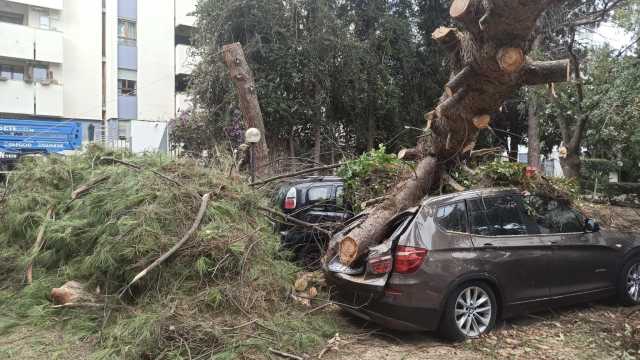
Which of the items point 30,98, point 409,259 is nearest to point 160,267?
point 409,259

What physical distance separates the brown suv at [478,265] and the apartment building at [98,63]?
21.5 metres

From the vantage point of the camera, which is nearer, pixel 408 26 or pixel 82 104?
pixel 408 26

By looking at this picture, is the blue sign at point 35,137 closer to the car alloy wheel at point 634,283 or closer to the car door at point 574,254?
the car door at point 574,254

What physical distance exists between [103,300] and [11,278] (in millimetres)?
2010

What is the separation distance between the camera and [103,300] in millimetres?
5008

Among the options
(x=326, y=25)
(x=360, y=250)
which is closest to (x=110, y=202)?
(x=360, y=250)

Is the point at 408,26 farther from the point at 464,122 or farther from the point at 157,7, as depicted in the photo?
the point at 157,7

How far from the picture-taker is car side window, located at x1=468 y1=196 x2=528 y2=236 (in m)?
5.10

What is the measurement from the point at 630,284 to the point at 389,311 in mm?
3481

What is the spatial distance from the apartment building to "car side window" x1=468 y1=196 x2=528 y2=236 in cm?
2153

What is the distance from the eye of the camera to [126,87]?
29.1 m

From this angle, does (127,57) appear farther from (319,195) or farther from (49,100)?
(319,195)

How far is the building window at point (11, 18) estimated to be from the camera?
88.2 feet

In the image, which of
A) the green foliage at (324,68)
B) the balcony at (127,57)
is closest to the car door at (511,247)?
the green foliage at (324,68)
